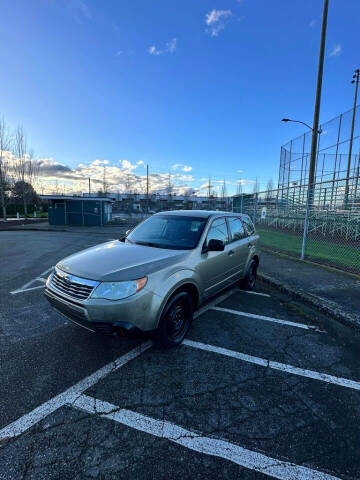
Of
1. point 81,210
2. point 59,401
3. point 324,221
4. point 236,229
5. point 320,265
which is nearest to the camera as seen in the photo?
point 59,401

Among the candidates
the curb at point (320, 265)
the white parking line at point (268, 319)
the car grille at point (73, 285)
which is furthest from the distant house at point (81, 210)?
the car grille at point (73, 285)

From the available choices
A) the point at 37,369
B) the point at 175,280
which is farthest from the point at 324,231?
the point at 37,369

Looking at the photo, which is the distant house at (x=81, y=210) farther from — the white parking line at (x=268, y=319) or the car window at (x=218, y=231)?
the white parking line at (x=268, y=319)

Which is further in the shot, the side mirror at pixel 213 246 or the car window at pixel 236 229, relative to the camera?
the car window at pixel 236 229

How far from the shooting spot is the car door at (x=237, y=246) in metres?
4.34

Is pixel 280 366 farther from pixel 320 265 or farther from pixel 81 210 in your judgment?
pixel 81 210

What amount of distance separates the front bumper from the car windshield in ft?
3.42

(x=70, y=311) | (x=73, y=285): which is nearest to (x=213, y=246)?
(x=73, y=285)

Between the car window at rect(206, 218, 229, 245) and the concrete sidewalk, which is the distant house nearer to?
the concrete sidewalk

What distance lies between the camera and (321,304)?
171 inches

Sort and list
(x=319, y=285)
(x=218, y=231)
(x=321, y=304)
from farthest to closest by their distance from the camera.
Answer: (x=319, y=285) → (x=321, y=304) → (x=218, y=231)

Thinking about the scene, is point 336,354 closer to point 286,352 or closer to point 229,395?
point 286,352

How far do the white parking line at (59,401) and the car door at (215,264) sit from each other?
138 centimetres

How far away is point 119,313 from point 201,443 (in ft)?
4.14
